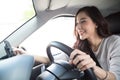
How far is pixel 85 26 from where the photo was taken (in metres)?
1.91

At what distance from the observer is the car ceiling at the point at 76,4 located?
1806 mm

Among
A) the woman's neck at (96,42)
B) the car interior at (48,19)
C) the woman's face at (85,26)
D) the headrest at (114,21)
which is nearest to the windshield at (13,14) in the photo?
the car interior at (48,19)

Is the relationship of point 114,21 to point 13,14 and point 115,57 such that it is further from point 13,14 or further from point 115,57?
point 13,14

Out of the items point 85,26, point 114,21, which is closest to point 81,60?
point 85,26

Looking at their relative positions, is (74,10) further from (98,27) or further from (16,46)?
(16,46)

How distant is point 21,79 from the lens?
107cm

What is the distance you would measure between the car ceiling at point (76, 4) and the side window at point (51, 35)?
30cm

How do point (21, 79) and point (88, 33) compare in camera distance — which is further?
point (88, 33)

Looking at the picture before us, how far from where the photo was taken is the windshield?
185 cm

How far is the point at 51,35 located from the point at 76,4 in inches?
24.9

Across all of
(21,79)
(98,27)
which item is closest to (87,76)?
(21,79)

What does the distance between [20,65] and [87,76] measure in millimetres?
391

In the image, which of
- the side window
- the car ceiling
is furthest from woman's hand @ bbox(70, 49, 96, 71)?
the side window

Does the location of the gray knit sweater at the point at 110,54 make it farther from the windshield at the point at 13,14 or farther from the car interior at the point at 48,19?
the windshield at the point at 13,14
